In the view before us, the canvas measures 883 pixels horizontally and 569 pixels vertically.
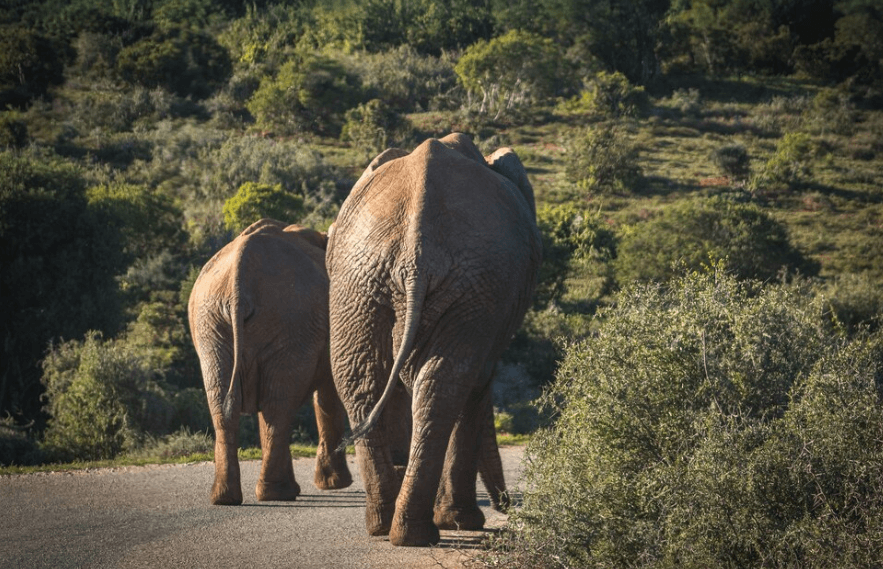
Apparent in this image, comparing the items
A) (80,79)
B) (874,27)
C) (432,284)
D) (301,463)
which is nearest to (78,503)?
(301,463)

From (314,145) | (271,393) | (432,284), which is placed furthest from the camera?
(314,145)

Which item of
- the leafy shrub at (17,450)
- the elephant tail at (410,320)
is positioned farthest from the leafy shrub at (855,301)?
the elephant tail at (410,320)

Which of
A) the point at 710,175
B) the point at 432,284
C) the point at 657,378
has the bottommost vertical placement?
the point at 710,175

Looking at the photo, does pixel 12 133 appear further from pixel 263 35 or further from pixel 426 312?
pixel 426 312

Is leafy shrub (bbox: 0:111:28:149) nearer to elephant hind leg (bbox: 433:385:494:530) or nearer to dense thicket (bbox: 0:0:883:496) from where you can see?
dense thicket (bbox: 0:0:883:496)

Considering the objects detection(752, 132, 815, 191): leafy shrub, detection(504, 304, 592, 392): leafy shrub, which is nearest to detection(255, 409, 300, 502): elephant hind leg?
detection(504, 304, 592, 392): leafy shrub

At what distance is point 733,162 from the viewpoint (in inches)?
2288

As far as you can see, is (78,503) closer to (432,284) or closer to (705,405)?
(432,284)

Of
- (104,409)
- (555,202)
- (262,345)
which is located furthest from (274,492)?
(555,202)

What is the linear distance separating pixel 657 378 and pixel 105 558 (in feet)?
15.0

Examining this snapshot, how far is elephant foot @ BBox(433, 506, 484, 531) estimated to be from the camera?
858cm

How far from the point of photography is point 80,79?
7806 cm

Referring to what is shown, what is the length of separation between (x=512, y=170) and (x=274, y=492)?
4.18m

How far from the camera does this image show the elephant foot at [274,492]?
10.9 meters
